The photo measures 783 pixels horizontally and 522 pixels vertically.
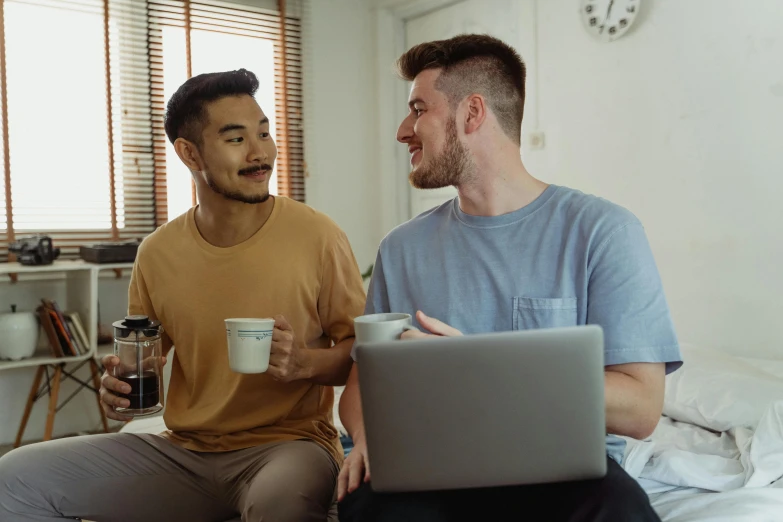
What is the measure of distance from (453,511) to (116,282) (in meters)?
2.75

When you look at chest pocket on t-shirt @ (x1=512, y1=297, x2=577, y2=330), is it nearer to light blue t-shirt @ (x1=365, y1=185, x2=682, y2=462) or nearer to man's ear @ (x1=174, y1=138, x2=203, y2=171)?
light blue t-shirt @ (x1=365, y1=185, x2=682, y2=462)

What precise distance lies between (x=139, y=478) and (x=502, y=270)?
2.77 ft

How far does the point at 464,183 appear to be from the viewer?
4.68ft

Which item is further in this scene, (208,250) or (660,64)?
(660,64)

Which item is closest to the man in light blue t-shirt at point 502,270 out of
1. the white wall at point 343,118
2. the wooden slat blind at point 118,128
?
the wooden slat blind at point 118,128

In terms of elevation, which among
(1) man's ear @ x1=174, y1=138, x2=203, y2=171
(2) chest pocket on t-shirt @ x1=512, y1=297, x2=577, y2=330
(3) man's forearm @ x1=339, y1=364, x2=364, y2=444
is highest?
(1) man's ear @ x1=174, y1=138, x2=203, y2=171

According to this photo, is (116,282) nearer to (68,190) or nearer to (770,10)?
(68,190)

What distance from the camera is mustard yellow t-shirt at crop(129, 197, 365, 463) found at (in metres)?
1.57

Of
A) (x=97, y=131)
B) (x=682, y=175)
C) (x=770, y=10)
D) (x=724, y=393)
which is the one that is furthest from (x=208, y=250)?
(x=97, y=131)

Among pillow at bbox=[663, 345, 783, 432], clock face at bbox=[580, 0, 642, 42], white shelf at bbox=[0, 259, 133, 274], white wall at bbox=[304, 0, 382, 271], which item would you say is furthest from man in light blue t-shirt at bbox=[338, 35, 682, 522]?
white wall at bbox=[304, 0, 382, 271]

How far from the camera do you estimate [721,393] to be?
1848 mm

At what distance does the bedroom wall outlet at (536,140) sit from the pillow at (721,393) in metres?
1.28

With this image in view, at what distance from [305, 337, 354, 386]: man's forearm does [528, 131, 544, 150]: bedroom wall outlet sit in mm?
1801

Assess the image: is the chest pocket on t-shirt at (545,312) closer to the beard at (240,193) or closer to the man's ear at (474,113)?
the man's ear at (474,113)
